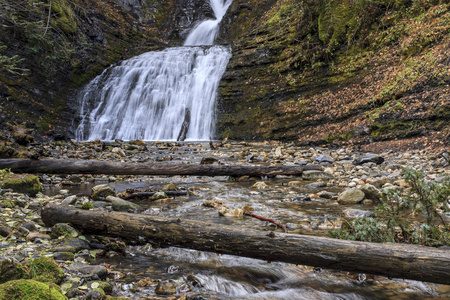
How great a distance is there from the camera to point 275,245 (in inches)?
86.3

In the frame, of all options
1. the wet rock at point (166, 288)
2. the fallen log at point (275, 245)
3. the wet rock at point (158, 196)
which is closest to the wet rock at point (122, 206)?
the wet rock at point (158, 196)

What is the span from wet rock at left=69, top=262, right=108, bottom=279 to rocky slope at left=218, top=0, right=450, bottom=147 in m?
7.79

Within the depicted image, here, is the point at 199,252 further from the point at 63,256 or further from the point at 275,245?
the point at 63,256

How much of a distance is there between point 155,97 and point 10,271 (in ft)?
56.5

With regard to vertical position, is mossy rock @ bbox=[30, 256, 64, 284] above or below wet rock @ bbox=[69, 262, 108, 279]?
above

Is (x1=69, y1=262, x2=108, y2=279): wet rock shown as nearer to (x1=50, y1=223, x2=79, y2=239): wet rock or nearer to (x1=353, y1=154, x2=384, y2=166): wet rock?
(x1=50, y1=223, x2=79, y2=239): wet rock

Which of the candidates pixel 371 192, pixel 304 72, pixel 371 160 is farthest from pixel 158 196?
pixel 304 72

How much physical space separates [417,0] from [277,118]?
7034 millimetres

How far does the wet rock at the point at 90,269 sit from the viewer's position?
2184mm

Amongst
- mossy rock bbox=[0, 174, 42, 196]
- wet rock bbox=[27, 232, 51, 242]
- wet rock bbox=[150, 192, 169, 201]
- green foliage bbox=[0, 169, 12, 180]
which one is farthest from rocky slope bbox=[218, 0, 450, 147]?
green foliage bbox=[0, 169, 12, 180]

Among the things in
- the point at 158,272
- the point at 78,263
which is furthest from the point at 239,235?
the point at 78,263

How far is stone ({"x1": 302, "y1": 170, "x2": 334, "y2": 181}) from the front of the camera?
20.2 feet

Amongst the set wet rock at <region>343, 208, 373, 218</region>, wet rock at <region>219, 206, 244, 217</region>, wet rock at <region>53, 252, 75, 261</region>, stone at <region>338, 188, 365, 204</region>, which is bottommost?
wet rock at <region>53, 252, 75, 261</region>

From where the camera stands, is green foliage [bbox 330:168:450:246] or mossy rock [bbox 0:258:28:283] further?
green foliage [bbox 330:168:450:246]
